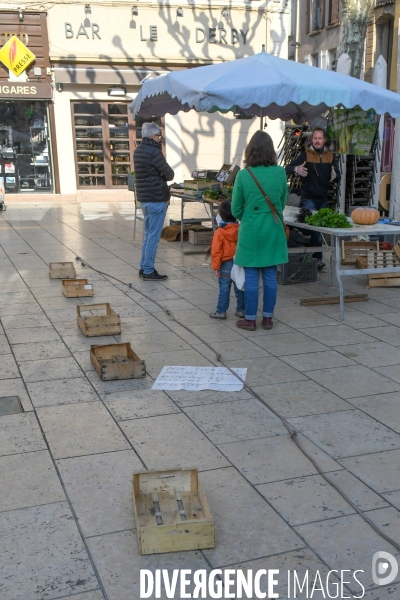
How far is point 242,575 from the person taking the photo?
2688mm

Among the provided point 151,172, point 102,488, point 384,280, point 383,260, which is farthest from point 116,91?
point 102,488

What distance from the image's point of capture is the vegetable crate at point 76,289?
284 inches

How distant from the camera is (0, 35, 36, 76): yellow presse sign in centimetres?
1703

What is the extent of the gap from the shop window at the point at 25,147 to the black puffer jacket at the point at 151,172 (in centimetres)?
1109

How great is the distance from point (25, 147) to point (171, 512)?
54.8 ft

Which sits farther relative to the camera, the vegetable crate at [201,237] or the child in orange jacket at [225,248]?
the vegetable crate at [201,237]

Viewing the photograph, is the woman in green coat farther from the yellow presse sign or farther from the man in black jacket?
the yellow presse sign

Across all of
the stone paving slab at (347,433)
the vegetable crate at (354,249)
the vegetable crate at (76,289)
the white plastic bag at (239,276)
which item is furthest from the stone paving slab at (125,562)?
the vegetable crate at (354,249)

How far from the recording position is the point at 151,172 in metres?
7.84

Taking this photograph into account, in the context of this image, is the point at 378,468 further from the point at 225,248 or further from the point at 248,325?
the point at 225,248

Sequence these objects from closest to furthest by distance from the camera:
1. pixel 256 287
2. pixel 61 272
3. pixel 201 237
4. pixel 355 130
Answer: pixel 256 287
pixel 61 272
pixel 355 130
pixel 201 237

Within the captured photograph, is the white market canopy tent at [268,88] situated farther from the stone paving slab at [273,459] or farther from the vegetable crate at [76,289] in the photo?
the stone paving slab at [273,459]

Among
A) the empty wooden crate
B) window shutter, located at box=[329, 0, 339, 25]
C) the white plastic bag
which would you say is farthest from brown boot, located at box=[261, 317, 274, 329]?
window shutter, located at box=[329, 0, 339, 25]

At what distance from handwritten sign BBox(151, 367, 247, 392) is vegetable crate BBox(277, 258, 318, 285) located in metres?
3.10
